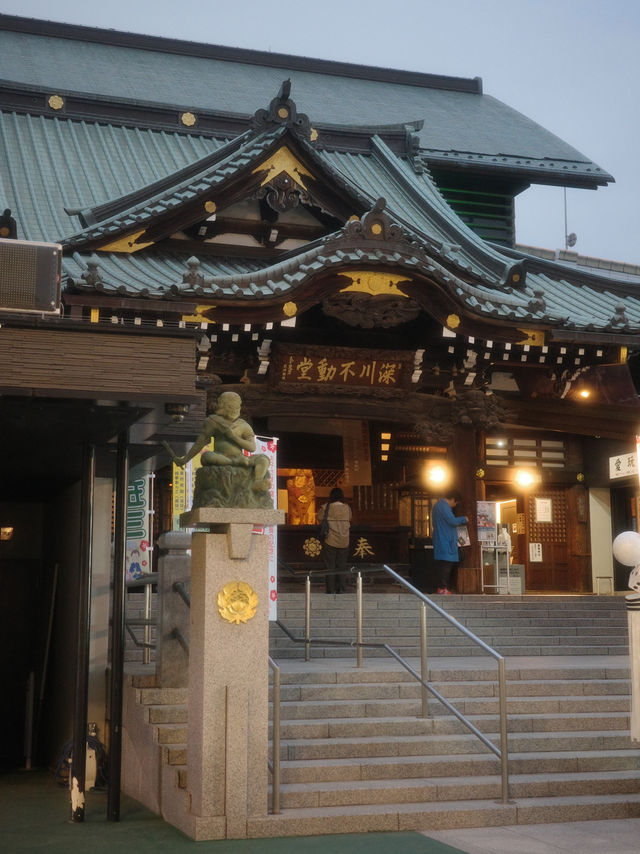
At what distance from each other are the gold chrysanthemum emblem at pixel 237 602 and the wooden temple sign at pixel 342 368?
7911mm

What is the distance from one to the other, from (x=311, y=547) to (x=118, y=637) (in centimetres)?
889

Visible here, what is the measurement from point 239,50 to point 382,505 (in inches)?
521

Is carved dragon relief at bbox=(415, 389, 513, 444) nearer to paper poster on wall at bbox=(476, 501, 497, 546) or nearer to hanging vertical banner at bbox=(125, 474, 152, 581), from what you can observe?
paper poster on wall at bbox=(476, 501, 497, 546)

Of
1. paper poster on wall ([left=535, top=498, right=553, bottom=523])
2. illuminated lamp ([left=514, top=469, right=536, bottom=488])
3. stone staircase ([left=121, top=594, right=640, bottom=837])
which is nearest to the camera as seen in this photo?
stone staircase ([left=121, top=594, right=640, bottom=837])

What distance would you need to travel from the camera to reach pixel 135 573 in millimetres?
11711

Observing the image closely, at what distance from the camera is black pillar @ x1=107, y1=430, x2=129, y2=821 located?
792 cm

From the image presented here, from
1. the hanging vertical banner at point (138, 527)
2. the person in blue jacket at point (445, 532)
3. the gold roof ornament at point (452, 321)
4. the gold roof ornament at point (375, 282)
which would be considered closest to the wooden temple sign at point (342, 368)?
the gold roof ornament at point (452, 321)

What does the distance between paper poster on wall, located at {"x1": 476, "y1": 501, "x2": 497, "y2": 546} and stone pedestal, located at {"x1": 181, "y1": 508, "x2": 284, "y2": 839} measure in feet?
28.8

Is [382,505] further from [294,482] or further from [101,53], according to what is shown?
[101,53]

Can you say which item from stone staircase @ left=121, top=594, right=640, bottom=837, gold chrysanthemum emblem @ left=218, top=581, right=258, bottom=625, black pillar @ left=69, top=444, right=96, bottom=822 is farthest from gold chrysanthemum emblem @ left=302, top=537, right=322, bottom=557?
gold chrysanthemum emblem @ left=218, top=581, right=258, bottom=625

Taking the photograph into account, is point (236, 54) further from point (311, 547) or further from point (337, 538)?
point (337, 538)

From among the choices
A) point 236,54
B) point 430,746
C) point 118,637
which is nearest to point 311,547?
point 430,746

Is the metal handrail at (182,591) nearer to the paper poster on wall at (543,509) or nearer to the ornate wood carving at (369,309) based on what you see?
the ornate wood carving at (369,309)

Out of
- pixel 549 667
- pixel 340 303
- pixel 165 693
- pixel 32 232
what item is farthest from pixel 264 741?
pixel 32 232
